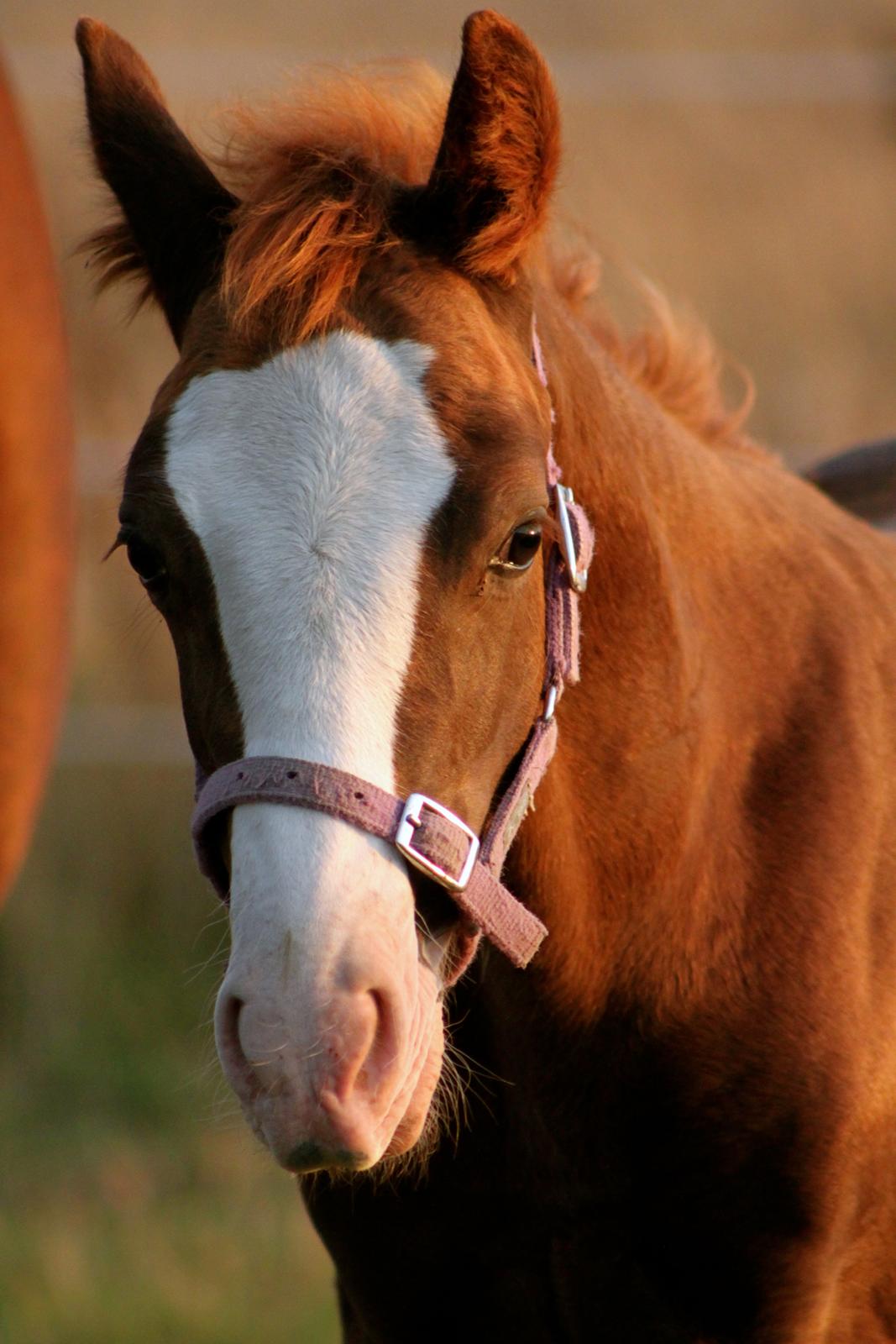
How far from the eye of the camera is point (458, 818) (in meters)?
1.61

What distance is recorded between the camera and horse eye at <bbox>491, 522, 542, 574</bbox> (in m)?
1.67

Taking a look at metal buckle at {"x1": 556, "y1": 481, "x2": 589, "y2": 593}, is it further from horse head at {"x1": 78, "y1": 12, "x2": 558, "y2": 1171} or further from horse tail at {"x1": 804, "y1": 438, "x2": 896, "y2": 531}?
horse tail at {"x1": 804, "y1": 438, "x2": 896, "y2": 531}

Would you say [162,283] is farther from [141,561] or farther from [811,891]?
[811,891]

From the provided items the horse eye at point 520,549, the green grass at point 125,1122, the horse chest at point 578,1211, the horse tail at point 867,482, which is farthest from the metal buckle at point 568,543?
the green grass at point 125,1122

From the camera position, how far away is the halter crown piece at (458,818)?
1481 millimetres

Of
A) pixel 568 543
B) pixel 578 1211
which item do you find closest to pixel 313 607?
pixel 568 543

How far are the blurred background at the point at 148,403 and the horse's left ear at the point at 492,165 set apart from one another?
1.88ft

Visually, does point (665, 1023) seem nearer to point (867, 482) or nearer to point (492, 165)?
point (492, 165)

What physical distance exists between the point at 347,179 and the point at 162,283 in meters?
0.33

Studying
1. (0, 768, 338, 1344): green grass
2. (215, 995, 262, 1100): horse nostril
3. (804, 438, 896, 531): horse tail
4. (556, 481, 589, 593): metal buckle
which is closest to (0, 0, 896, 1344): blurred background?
(0, 768, 338, 1344): green grass

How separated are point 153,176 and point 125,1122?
3450 mm

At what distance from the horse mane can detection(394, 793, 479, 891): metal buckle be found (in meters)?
0.53

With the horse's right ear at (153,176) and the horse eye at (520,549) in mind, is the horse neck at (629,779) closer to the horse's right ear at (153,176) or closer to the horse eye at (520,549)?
the horse eye at (520,549)

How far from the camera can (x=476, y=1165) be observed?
2.06m
